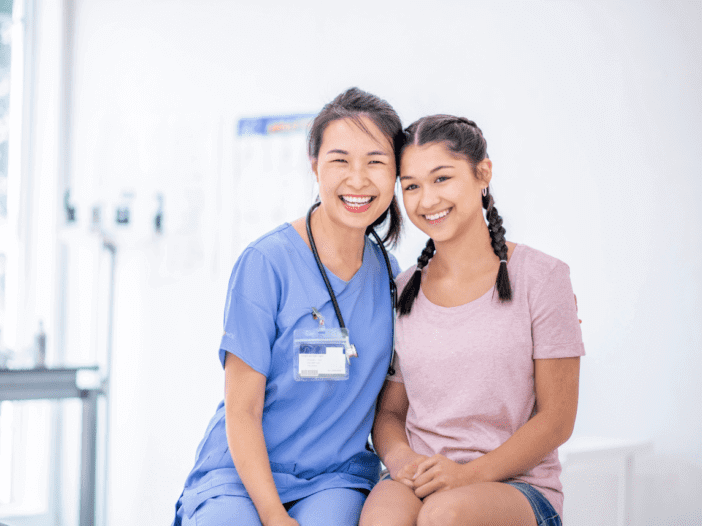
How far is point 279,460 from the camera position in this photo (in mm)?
1202

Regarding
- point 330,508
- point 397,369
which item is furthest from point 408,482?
point 397,369

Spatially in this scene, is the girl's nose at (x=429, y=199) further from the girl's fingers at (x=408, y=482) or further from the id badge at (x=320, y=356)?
the girl's fingers at (x=408, y=482)

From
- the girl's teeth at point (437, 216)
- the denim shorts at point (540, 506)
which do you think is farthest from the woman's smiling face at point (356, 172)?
the denim shorts at point (540, 506)

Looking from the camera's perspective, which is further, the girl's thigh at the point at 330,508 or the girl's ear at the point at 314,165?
the girl's ear at the point at 314,165

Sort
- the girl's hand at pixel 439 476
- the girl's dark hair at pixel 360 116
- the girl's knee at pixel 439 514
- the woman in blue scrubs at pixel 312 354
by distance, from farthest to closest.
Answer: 1. the girl's dark hair at pixel 360 116
2. the woman in blue scrubs at pixel 312 354
3. the girl's hand at pixel 439 476
4. the girl's knee at pixel 439 514

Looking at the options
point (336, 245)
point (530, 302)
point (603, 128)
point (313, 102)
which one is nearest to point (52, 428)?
point (313, 102)

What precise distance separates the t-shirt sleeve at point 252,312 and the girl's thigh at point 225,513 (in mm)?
235

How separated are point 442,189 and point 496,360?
34 cm

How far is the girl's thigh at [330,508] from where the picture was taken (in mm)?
1070

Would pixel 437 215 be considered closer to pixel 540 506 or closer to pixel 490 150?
pixel 540 506

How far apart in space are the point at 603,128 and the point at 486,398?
1.11 metres

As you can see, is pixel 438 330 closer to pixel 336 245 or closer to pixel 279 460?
pixel 336 245

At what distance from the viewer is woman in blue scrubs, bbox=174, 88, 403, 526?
1.15m

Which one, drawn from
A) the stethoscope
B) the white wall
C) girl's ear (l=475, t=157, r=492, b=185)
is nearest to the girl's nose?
girl's ear (l=475, t=157, r=492, b=185)
